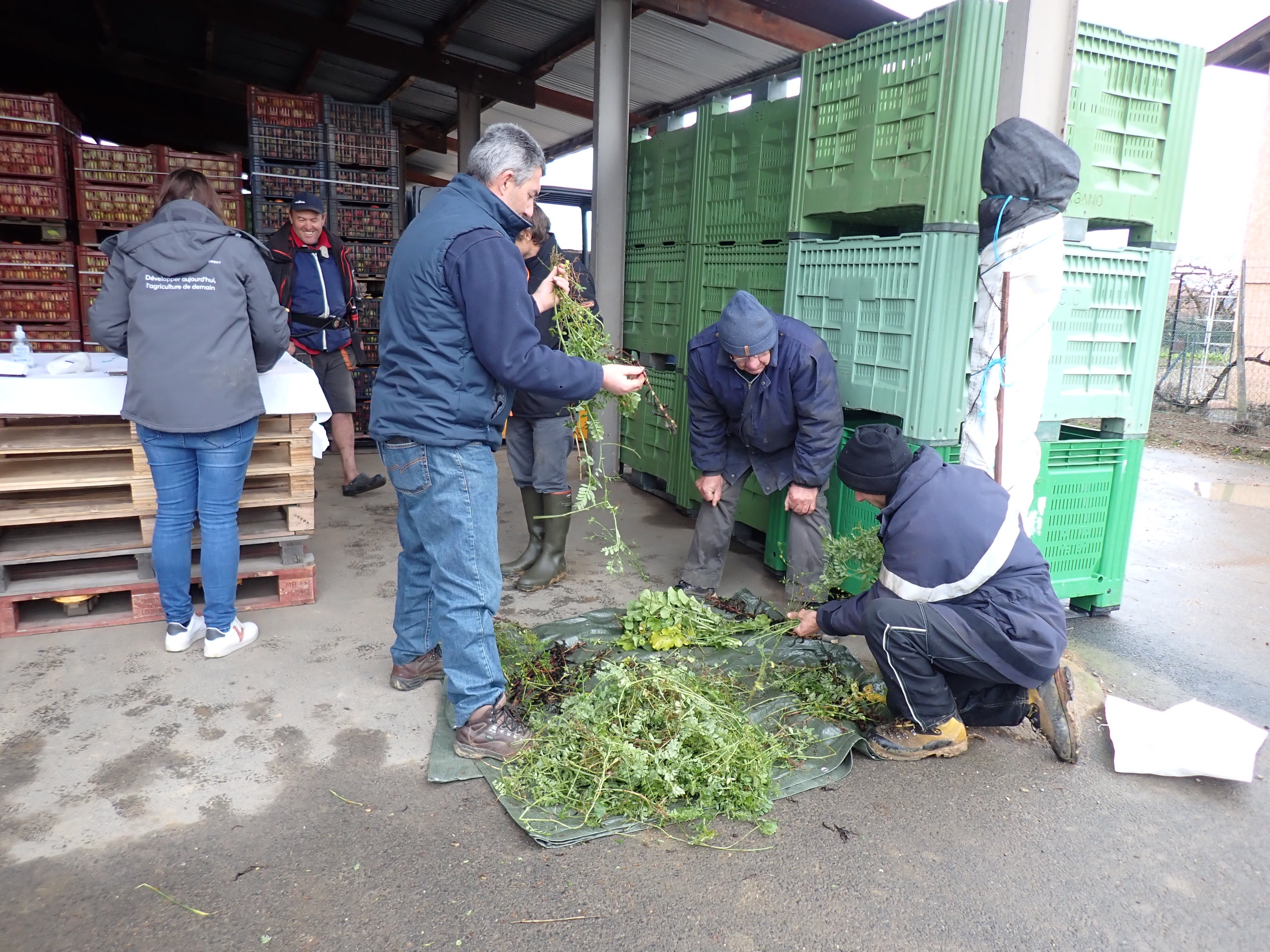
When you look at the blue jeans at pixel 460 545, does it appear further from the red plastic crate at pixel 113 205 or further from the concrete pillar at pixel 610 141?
the red plastic crate at pixel 113 205

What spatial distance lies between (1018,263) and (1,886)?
388cm

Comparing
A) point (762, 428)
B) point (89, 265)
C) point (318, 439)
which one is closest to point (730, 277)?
point (762, 428)

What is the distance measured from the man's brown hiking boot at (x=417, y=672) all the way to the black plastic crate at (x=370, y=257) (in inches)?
220

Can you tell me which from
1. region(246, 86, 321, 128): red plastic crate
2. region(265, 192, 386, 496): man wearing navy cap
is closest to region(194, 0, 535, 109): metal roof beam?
region(246, 86, 321, 128): red plastic crate

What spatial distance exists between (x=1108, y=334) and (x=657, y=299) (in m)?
3.25

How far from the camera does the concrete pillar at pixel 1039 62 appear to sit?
139 inches

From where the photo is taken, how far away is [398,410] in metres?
2.91

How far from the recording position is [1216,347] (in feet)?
43.2

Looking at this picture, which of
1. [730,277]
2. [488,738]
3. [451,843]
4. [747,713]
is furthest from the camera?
[730,277]

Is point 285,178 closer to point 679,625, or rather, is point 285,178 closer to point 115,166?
point 115,166

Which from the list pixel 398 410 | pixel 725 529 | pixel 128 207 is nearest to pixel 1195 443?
pixel 725 529

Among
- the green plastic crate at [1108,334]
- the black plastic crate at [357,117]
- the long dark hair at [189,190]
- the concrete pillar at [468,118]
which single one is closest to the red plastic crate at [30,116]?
the black plastic crate at [357,117]

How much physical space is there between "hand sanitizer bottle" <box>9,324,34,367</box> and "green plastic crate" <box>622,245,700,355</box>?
3790mm

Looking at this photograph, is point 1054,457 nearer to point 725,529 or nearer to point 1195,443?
point 725,529
